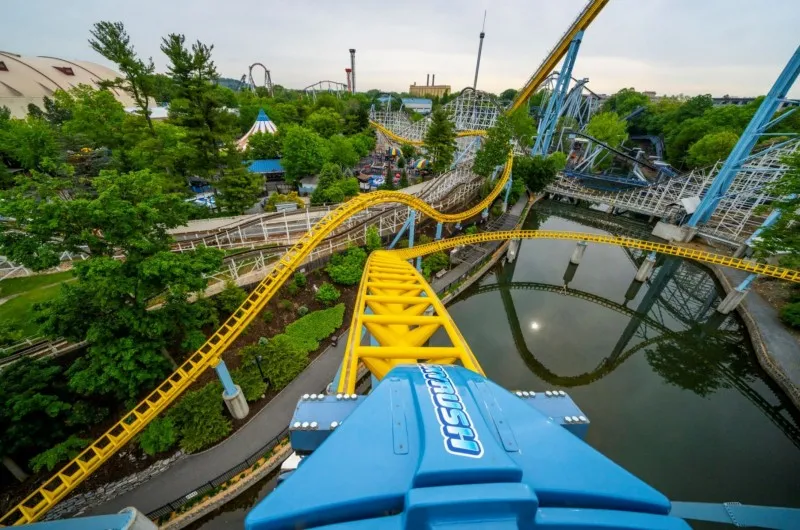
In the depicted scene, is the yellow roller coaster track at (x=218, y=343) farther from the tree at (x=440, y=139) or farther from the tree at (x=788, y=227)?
the tree at (x=440, y=139)

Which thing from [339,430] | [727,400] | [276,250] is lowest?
[727,400]

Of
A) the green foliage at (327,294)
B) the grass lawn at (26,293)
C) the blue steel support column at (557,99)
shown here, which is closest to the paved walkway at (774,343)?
the green foliage at (327,294)

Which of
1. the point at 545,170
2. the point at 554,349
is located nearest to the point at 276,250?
the point at 554,349

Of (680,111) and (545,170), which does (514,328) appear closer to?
(545,170)

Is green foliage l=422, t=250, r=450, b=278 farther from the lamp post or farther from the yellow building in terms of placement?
the yellow building

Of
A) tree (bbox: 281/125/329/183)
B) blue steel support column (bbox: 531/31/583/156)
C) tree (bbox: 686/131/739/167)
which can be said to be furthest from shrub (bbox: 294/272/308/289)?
tree (bbox: 686/131/739/167)

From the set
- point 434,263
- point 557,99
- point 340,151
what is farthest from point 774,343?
point 340,151

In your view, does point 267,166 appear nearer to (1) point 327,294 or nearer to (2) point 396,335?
(1) point 327,294
